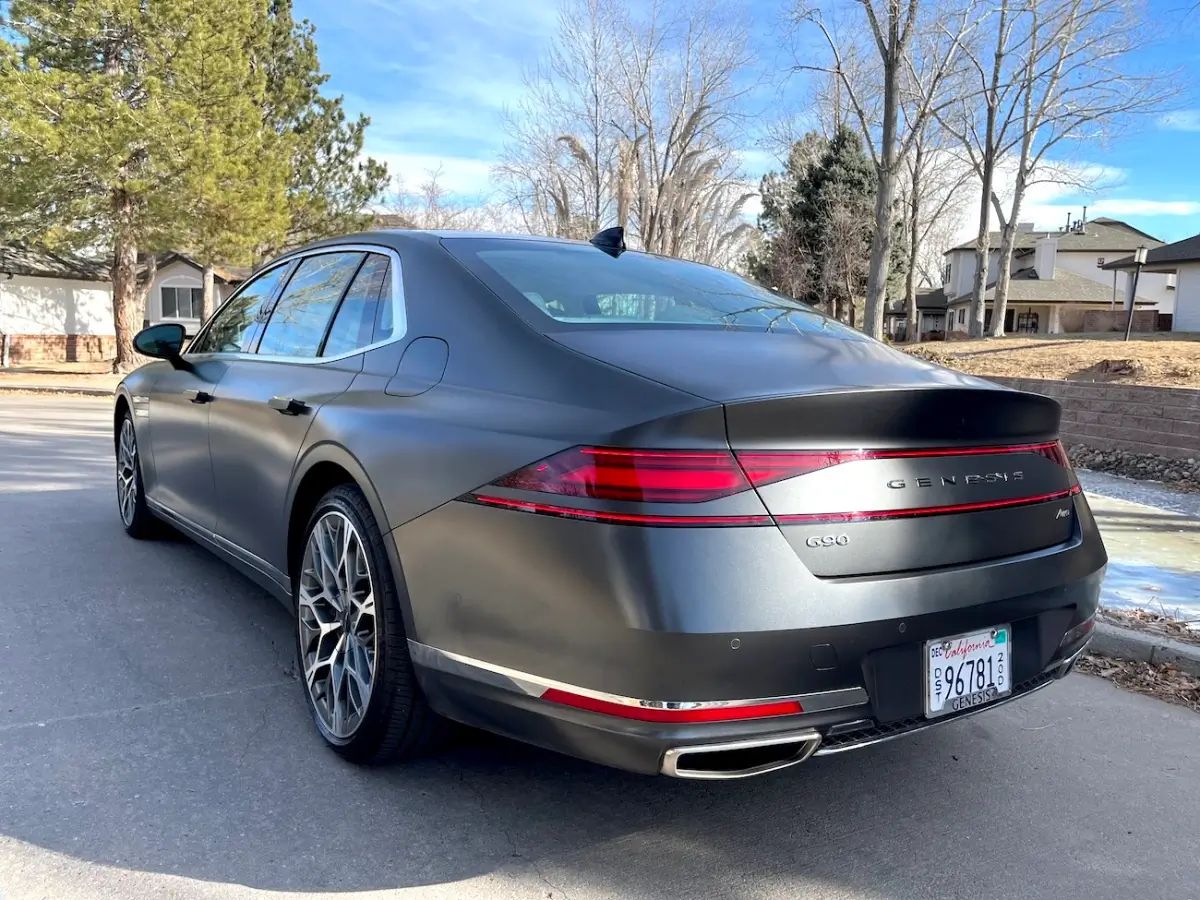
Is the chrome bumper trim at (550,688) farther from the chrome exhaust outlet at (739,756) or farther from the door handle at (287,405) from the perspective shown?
the door handle at (287,405)

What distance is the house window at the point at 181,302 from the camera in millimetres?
37656

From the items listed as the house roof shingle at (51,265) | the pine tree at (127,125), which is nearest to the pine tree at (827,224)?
the pine tree at (127,125)

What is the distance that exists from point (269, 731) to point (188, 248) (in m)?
20.3

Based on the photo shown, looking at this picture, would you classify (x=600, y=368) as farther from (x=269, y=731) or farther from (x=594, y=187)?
(x=594, y=187)

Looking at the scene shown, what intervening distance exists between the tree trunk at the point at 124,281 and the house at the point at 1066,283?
37.6 m

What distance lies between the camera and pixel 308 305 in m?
3.65

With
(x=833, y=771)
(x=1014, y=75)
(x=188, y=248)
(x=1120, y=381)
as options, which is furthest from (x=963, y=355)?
(x=833, y=771)

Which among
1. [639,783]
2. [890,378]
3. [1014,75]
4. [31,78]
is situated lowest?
[639,783]

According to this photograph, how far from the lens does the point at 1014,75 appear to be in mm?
28484

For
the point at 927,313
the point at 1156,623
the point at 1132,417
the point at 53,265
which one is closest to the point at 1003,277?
the point at 1132,417

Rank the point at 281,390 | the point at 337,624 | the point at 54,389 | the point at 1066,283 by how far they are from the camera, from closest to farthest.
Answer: the point at 337,624, the point at 281,390, the point at 54,389, the point at 1066,283

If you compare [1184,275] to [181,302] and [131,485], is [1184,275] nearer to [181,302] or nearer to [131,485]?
[131,485]

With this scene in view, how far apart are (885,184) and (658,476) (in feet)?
60.6

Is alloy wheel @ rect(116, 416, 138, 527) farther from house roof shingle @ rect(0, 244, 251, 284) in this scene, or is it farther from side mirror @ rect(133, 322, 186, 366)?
house roof shingle @ rect(0, 244, 251, 284)
